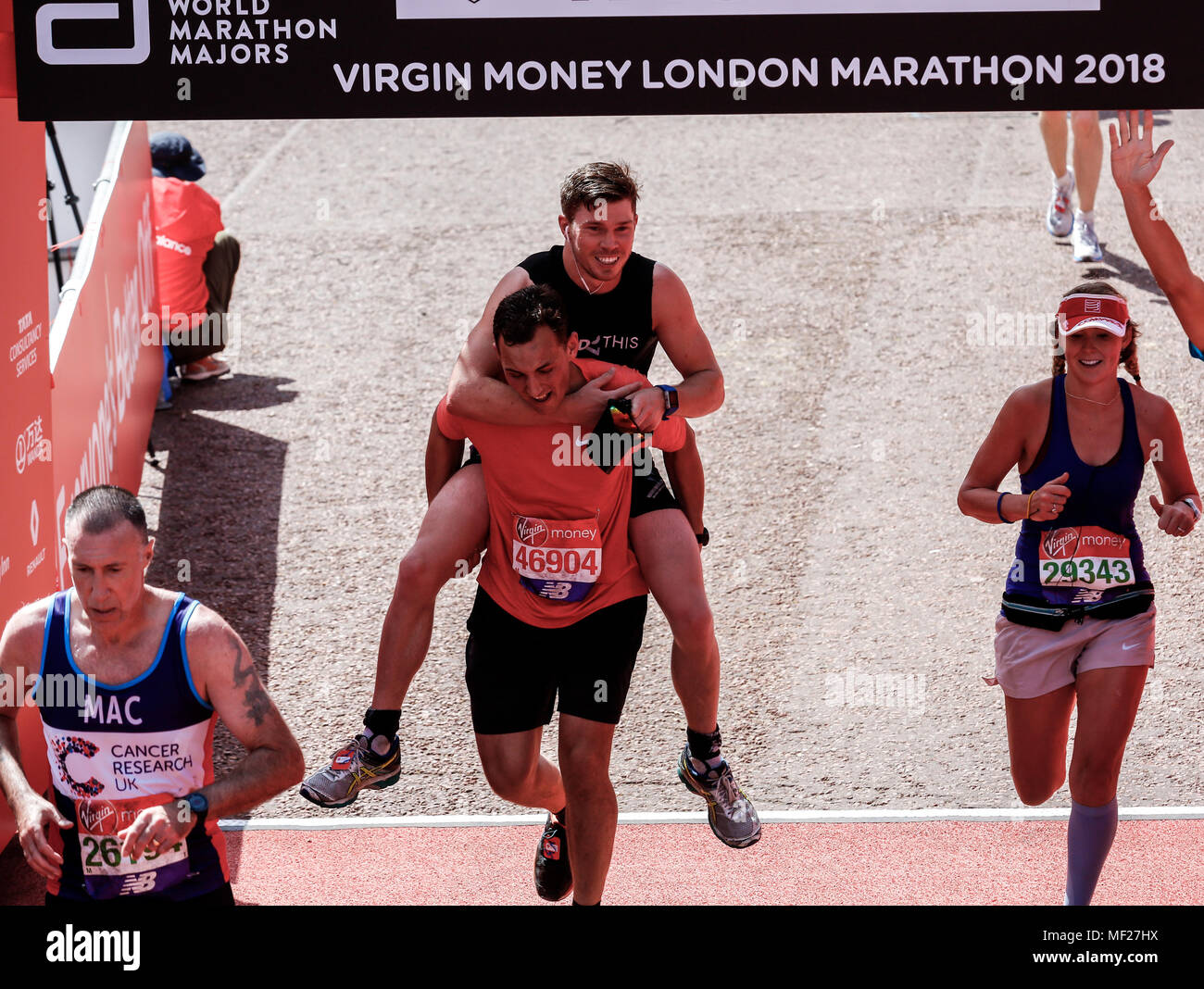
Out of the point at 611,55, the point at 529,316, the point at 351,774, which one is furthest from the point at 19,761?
the point at 611,55

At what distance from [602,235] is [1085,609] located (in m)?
2.26

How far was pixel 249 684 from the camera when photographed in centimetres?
458

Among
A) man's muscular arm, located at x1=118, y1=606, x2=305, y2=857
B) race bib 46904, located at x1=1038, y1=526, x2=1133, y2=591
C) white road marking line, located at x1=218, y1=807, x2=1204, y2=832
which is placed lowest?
white road marking line, located at x1=218, y1=807, x2=1204, y2=832

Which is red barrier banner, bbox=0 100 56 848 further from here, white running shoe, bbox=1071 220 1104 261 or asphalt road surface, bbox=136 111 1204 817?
white running shoe, bbox=1071 220 1104 261

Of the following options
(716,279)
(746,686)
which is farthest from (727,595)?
(716,279)

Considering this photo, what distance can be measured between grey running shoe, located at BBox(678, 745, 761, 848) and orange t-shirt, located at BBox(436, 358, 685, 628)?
0.79 m

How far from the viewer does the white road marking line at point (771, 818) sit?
7379 mm

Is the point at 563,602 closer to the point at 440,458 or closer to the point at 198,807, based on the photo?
the point at 440,458

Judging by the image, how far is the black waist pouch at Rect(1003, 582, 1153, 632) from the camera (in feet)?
18.5

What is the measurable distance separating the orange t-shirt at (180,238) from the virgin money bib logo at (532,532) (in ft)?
24.4

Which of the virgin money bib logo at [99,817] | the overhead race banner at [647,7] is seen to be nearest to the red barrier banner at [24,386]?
the virgin money bib logo at [99,817]

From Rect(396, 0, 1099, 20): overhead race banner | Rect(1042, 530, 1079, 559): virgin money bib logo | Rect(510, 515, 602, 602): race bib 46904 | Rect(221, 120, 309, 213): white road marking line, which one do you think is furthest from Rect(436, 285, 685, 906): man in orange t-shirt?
Rect(221, 120, 309, 213): white road marking line

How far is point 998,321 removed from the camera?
13453mm
